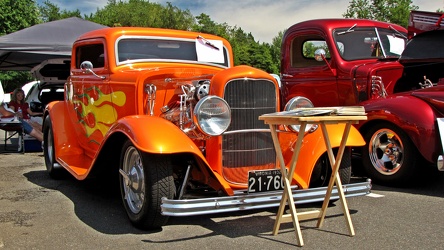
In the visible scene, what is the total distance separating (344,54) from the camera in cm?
636

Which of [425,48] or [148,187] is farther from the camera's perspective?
[425,48]

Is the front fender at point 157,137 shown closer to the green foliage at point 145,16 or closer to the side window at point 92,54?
the side window at point 92,54

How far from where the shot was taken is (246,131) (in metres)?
3.74

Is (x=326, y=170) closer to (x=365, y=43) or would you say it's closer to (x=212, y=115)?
(x=212, y=115)

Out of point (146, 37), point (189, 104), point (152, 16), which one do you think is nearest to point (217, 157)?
point (189, 104)

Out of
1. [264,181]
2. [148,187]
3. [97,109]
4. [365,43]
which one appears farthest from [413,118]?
[97,109]

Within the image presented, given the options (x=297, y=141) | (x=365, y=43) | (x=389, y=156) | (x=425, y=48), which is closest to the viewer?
(x=297, y=141)

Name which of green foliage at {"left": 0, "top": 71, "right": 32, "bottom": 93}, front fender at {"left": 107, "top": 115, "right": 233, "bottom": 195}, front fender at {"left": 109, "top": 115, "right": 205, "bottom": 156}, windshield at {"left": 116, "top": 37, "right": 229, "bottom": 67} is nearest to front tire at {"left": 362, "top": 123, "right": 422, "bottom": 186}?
windshield at {"left": 116, "top": 37, "right": 229, "bottom": 67}

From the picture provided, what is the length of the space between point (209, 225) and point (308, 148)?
1130 millimetres

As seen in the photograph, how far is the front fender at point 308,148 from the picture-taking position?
3910 mm

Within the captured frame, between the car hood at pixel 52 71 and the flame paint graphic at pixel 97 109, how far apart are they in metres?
4.67

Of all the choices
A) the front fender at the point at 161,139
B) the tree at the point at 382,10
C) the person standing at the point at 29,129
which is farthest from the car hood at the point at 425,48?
the tree at the point at 382,10

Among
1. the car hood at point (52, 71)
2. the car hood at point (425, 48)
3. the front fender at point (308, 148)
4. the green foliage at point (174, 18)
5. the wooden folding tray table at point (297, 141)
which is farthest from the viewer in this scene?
the green foliage at point (174, 18)

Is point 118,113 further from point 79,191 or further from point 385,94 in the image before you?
point 385,94
